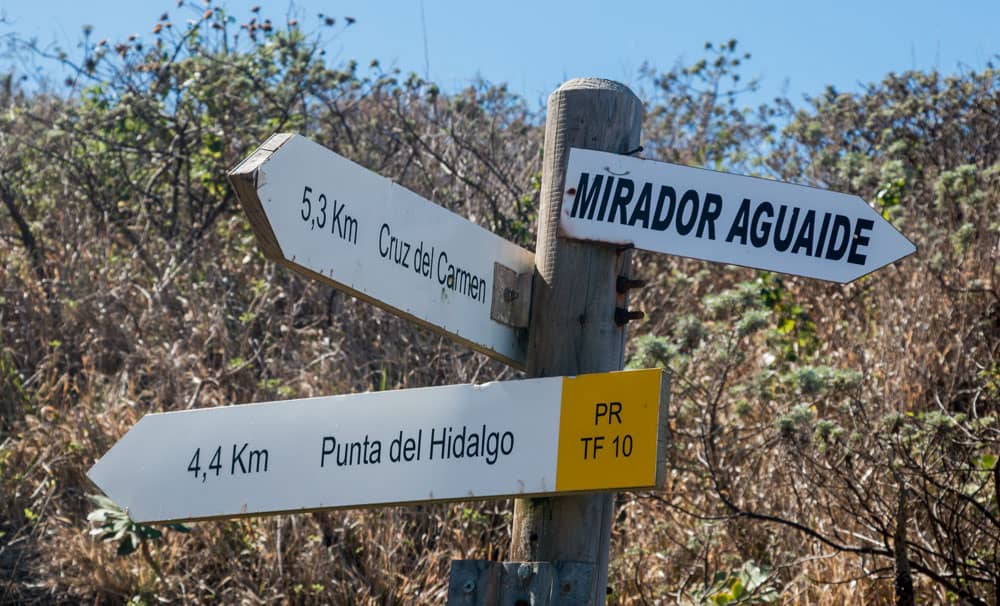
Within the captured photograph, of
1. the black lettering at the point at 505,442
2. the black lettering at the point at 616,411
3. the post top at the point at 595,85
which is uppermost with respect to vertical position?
the post top at the point at 595,85

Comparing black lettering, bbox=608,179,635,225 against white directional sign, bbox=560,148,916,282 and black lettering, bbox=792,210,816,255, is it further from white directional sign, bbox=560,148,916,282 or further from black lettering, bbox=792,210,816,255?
black lettering, bbox=792,210,816,255

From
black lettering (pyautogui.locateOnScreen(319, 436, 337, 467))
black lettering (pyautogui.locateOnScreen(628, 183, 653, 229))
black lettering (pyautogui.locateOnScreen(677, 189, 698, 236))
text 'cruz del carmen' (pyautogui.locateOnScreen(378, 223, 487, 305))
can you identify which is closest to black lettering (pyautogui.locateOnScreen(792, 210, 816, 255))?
black lettering (pyautogui.locateOnScreen(677, 189, 698, 236))

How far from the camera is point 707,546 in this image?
5406 millimetres

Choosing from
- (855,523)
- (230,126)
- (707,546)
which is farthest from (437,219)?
(230,126)

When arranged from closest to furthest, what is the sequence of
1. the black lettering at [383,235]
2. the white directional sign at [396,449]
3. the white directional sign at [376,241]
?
1. the white directional sign at [376,241]
2. the white directional sign at [396,449]
3. the black lettering at [383,235]

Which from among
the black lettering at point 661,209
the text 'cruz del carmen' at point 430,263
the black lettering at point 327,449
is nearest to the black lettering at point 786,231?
the black lettering at point 661,209

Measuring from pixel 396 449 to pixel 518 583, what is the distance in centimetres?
39

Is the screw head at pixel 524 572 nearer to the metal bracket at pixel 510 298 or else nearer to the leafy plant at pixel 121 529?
the metal bracket at pixel 510 298

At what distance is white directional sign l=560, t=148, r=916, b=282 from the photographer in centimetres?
271

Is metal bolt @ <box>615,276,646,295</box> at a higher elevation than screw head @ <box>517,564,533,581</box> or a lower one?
higher

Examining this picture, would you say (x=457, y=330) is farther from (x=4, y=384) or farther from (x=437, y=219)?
(x=4, y=384)

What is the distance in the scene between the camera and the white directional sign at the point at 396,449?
247 cm

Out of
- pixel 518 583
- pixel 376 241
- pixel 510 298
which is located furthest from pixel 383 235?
pixel 518 583

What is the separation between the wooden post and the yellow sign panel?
16 cm
